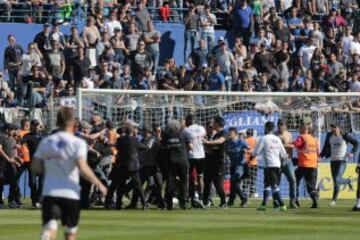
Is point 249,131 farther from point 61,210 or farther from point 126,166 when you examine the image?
point 61,210

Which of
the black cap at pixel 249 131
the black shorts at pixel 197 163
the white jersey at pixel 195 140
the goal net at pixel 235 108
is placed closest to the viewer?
the white jersey at pixel 195 140

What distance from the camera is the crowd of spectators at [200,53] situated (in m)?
36.4

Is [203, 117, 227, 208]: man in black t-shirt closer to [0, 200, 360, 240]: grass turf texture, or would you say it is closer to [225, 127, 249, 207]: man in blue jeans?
[225, 127, 249, 207]: man in blue jeans

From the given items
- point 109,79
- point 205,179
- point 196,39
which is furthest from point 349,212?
point 196,39

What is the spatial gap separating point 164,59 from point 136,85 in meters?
4.68

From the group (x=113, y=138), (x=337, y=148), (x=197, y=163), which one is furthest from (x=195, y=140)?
(x=337, y=148)

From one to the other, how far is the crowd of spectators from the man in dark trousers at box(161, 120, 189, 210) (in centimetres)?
691

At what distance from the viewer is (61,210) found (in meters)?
14.5

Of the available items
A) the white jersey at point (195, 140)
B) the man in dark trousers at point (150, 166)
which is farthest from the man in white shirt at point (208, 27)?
the man in dark trousers at point (150, 166)

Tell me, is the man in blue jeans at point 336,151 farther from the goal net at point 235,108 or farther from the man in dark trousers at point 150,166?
the man in dark trousers at point 150,166

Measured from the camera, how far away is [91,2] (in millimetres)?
40625

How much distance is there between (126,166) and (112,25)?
11.7 meters

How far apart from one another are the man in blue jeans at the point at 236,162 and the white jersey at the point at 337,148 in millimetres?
2378

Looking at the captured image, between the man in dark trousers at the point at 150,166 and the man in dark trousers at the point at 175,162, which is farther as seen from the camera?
the man in dark trousers at the point at 150,166
